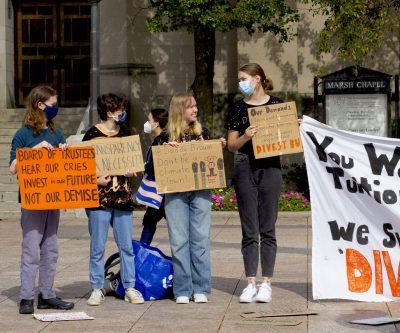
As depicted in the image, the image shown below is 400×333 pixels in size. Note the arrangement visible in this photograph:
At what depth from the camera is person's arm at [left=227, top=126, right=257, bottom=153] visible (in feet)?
32.9

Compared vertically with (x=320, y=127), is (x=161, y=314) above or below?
→ below

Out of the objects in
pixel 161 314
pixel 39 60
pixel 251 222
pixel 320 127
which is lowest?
pixel 161 314

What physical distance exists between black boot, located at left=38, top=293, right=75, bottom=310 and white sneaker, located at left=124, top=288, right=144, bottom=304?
55cm

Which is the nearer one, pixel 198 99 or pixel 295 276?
pixel 295 276

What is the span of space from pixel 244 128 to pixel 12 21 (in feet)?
63.6

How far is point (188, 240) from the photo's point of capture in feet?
33.7

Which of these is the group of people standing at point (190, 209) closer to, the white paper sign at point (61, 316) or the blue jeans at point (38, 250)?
the blue jeans at point (38, 250)

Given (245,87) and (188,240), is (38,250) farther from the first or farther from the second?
(245,87)

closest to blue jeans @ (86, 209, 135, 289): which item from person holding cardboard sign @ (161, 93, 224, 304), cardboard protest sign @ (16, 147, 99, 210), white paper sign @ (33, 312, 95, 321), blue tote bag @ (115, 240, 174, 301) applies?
blue tote bag @ (115, 240, 174, 301)

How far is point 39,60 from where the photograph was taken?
29250 mm

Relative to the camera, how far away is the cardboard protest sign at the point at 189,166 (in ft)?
33.3

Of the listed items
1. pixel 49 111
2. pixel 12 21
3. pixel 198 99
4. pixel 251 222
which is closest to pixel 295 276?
pixel 251 222

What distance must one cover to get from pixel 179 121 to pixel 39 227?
1.60 metres

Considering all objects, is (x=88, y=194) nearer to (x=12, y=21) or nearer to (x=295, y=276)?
(x=295, y=276)
